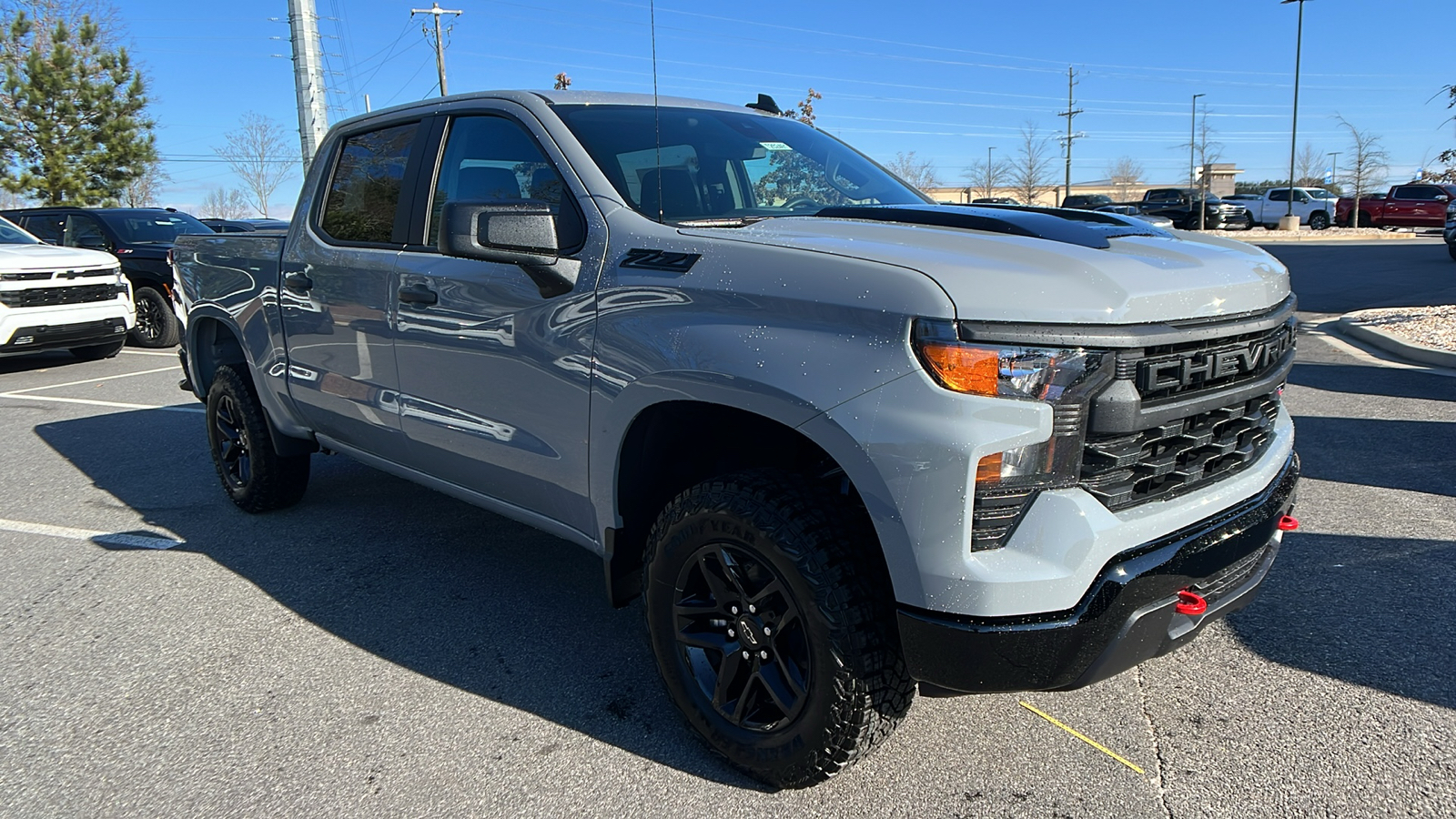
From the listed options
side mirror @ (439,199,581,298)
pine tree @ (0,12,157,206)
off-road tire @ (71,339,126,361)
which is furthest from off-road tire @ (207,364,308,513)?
pine tree @ (0,12,157,206)

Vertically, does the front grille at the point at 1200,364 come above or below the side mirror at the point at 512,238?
below

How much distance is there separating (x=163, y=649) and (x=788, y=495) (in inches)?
99.1

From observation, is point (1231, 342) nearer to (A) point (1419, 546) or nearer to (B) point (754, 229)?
(B) point (754, 229)

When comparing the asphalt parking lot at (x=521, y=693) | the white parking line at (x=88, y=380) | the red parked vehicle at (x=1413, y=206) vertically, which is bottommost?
the asphalt parking lot at (x=521, y=693)

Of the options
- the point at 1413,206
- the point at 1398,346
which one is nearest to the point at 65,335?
the point at 1398,346

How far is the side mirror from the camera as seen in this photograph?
2.69 meters

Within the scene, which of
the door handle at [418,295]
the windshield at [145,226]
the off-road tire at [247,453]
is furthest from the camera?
the windshield at [145,226]

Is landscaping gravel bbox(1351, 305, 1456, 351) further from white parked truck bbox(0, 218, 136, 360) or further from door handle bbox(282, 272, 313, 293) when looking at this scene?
white parked truck bbox(0, 218, 136, 360)

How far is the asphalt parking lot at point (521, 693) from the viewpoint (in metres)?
2.51

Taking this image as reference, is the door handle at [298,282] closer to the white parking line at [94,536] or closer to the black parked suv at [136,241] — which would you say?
the white parking line at [94,536]

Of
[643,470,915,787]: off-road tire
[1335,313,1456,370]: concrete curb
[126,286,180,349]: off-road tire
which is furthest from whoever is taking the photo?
[126,286,180,349]: off-road tire

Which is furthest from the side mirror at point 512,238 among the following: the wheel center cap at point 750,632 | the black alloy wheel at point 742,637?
the wheel center cap at point 750,632

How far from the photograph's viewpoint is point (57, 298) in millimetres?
9945

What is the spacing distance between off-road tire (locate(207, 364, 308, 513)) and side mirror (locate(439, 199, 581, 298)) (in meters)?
2.47
